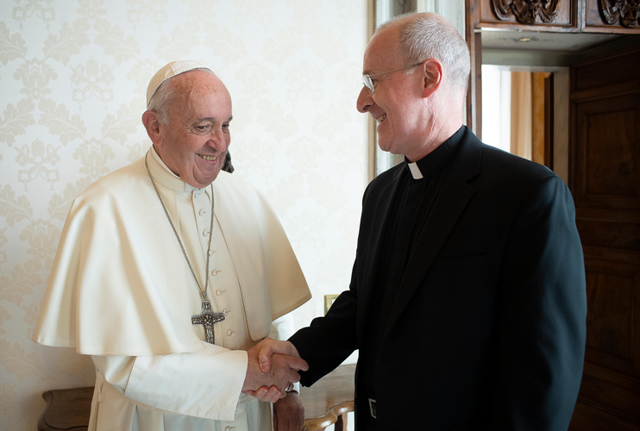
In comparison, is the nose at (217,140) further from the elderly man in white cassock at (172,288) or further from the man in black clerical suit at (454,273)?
the man in black clerical suit at (454,273)

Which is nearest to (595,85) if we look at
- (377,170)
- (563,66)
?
(563,66)

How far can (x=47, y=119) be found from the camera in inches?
90.0

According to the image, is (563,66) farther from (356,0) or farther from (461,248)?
(461,248)

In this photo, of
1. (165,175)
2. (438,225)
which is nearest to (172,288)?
(165,175)

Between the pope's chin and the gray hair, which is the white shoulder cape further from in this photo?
the gray hair

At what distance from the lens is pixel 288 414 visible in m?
1.78

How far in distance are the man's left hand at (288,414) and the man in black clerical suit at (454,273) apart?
10.6 inches

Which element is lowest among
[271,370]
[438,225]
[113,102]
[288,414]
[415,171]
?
[288,414]

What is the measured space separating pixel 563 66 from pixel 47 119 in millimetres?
3457

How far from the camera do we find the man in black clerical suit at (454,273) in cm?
119

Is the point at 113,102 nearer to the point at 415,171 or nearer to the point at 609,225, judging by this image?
the point at 415,171

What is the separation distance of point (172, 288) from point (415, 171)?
96 cm

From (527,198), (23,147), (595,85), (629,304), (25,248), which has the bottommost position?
(629,304)

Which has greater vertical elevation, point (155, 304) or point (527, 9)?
point (527, 9)
